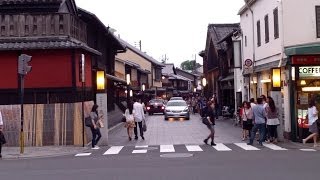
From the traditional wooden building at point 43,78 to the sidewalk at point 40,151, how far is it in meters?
0.78

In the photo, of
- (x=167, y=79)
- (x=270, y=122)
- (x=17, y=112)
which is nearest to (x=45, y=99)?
(x=17, y=112)

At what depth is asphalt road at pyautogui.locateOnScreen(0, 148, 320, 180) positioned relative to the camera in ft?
39.3

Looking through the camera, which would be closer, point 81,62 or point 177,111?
point 81,62

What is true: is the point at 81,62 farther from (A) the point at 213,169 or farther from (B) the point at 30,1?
(A) the point at 213,169

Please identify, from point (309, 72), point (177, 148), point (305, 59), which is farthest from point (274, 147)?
point (305, 59)

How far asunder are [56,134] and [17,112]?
1.90m

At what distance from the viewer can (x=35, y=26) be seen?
21.9 m

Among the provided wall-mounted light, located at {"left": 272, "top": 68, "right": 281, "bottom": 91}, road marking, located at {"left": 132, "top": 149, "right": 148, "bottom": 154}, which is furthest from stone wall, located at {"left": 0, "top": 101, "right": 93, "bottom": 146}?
wall-mounted light, located at {"left": 272, "top": 68, "right": 281, "bottom": 91}

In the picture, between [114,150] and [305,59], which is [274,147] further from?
[114,150]

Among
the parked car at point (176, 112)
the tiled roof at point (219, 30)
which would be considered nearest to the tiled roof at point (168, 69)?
the tiled roof at point (219, 30)

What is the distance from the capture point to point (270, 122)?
68.5 ft

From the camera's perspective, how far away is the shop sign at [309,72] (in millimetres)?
21281

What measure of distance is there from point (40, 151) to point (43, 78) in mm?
3759

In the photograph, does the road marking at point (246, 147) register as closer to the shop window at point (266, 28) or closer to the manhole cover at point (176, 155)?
the manhole cover at point (176, 155)
